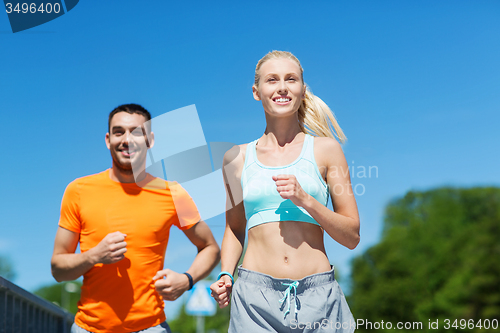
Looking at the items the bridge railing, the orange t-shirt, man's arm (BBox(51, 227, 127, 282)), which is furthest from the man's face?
the bridge railing

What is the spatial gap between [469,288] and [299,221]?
27.8 m

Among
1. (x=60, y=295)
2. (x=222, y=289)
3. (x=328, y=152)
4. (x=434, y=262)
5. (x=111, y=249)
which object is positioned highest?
(x=328, y=152)

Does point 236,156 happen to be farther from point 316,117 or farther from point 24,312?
point 24,312

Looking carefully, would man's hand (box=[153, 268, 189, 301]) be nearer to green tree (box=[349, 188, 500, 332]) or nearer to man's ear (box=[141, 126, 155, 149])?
man's ear (box=[141, 126, 155, 149])

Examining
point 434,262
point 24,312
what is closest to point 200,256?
point 24,312

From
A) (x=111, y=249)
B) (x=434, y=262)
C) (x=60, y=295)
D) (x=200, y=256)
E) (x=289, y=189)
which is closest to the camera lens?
(x=289, y=189)

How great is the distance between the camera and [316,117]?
3.39 metres

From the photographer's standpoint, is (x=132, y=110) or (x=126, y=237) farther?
(x=132, y=110)

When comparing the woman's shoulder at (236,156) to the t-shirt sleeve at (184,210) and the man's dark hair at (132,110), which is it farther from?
the man's dark hair at (132,110)

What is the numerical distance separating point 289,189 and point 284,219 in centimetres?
36

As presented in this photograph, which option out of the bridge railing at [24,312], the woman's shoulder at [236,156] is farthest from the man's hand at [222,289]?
the bridge railing at [24,312]

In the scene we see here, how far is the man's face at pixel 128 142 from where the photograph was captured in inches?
136

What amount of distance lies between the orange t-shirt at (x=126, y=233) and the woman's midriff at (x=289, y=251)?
785 mm

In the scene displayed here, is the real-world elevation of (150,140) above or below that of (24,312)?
above
